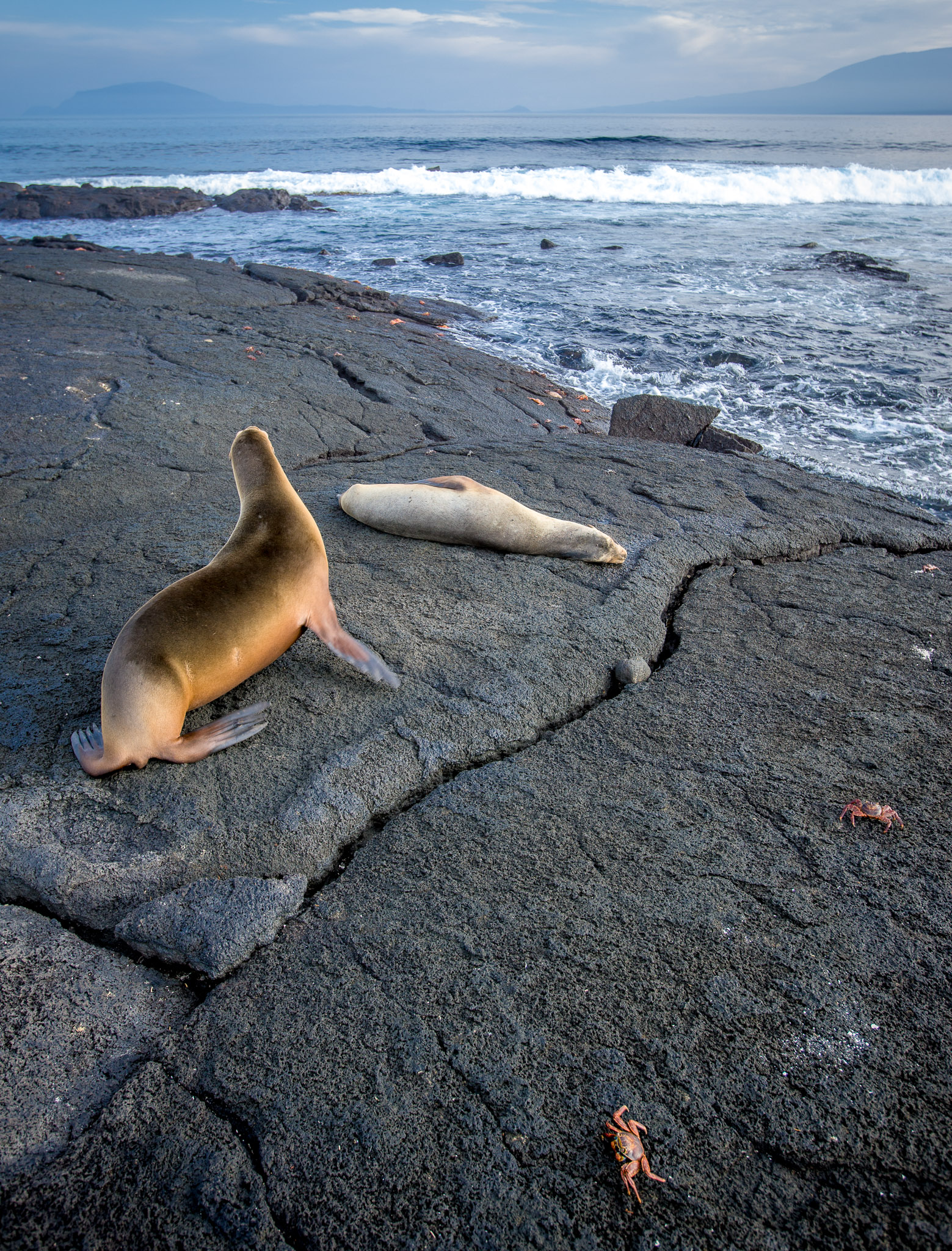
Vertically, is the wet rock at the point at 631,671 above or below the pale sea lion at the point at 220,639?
below

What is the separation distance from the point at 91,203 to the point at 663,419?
23.6m

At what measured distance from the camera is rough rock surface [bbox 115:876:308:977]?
194 cm

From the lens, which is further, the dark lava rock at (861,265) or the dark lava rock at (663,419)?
the dark lava rock at (861,265)

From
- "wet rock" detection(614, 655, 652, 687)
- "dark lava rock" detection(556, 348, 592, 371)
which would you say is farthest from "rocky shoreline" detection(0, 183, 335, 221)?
"wet rock" detection(614, 655, 652, 687)

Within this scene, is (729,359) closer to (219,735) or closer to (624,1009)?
(219,735)

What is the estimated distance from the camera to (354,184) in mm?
32906

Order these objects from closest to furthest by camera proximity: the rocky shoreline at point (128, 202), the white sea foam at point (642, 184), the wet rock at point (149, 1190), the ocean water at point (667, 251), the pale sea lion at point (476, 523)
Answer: the wet rock at point (149, 1190) < the pale sea lion at point (476, 523) < the ocean water at point (667, 251) < the rocky shoreline at point (128, 202) < the white sea foam at point (642, 184)

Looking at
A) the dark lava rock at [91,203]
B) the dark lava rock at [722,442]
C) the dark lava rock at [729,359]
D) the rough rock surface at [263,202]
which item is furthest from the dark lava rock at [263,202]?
the dark lava rock at [722,442]

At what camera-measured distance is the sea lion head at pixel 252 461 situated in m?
3.22

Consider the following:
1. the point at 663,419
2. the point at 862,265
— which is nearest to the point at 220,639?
the point at 663,419

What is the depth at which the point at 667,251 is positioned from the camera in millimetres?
18125

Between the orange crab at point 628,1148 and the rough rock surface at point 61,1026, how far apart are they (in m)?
1.03

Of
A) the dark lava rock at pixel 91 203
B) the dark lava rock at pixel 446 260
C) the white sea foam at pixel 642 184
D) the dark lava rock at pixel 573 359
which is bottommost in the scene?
the dark lava rock at pixel 573 359

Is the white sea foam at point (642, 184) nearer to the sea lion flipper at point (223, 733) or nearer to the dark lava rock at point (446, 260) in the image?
the dark lava rock at point (446, 260)
